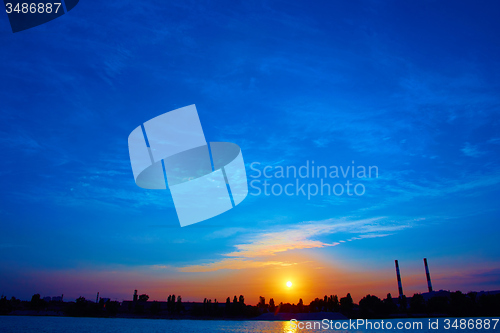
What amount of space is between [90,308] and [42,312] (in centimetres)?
3613

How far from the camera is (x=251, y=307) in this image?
163625 mm

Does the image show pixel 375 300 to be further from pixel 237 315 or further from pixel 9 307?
pixel 9 307

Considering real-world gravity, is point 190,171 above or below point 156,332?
above

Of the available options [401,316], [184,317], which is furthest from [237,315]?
[401,316]

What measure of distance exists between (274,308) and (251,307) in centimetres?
3715

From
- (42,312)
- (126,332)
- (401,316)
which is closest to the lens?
(126,332)

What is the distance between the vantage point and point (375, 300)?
146625mm

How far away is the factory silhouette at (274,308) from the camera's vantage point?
455 ft

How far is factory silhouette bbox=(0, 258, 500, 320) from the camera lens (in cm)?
13862

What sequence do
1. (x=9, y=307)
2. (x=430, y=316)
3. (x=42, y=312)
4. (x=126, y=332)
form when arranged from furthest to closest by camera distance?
(x=42, y=312), (x=9, y=307), (x=430, y=316), (x=126, y=332)

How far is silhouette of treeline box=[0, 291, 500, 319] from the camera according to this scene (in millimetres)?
138250

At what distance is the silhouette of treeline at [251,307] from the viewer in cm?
13825

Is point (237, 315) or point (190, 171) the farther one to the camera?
point (237, 315)

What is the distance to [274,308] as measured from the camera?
194875mm
